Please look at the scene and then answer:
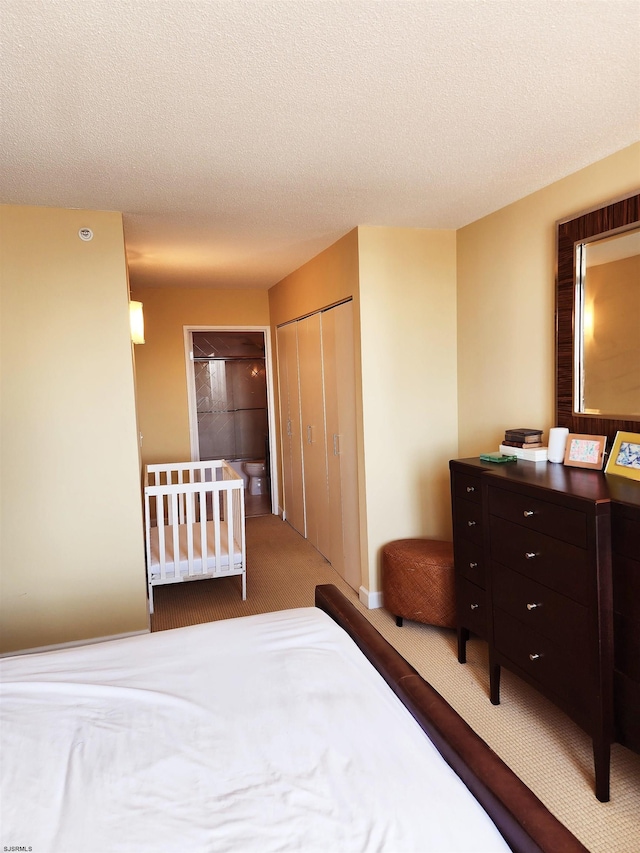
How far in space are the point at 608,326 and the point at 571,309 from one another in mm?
225

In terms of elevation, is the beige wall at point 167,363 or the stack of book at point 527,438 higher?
the beige wall at point 167,363

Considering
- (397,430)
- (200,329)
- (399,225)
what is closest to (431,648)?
(397,430)

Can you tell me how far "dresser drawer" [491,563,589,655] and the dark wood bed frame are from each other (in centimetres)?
74

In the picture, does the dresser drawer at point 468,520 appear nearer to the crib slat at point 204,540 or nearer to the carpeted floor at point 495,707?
the carpeted floor at point 495,707

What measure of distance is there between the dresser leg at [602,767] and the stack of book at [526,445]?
1.19 metres

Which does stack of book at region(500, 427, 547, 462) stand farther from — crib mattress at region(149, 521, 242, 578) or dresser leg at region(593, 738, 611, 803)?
crib mattress at region(149, 521, 242, 578)

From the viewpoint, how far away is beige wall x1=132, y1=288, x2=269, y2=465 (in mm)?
5301

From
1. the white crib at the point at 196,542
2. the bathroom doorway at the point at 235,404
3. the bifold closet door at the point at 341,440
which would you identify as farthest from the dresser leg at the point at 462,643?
the bathroom doorway at the point at 235,404

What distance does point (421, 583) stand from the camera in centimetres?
305

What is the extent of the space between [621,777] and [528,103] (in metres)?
2.49

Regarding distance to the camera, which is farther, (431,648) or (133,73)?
(431,648)

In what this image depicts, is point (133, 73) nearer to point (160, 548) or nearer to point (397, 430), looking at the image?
point (397, 430)

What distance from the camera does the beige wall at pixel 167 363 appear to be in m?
5.30

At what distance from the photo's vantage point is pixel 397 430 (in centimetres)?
349
